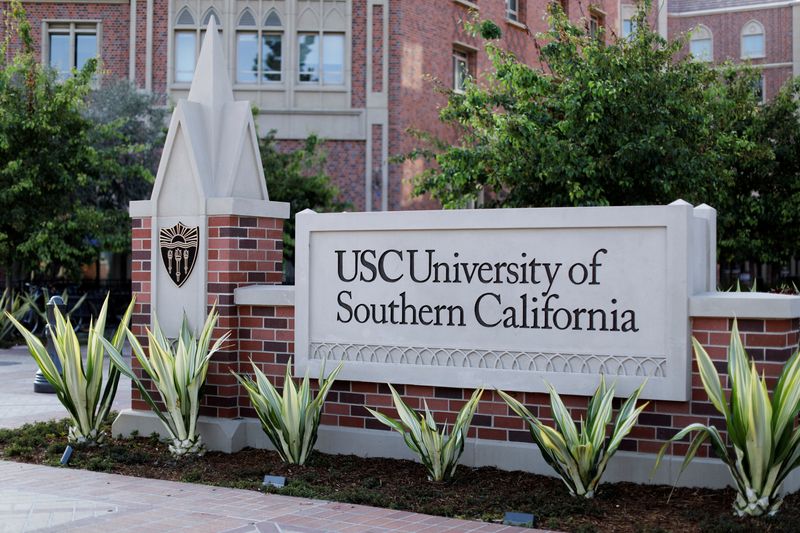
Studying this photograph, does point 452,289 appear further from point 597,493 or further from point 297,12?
point 297,12

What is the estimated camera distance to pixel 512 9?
33.6 m

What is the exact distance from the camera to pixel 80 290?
24.5 m

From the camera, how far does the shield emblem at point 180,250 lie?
28.0 ft

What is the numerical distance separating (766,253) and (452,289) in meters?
21.4

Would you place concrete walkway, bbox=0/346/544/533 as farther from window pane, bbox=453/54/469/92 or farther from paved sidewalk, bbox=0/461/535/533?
window pane, bbox=453/54/469/92

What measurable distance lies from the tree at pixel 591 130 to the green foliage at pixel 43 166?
7.35 meters

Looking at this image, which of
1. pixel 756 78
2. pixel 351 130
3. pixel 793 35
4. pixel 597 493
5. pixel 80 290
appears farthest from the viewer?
pixel 793 35

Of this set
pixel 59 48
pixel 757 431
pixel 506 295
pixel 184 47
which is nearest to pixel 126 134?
pixel 184 47

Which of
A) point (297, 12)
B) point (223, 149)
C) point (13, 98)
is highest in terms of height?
point (297, 12)

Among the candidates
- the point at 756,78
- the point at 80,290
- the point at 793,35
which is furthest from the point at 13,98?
the point at 793,35

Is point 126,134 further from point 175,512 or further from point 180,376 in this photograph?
point 175,512

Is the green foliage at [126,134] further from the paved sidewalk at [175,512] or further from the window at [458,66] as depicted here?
the paved sidewalk at [175,512]

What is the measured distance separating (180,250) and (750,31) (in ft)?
159

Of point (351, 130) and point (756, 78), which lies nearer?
point (756, 78)
